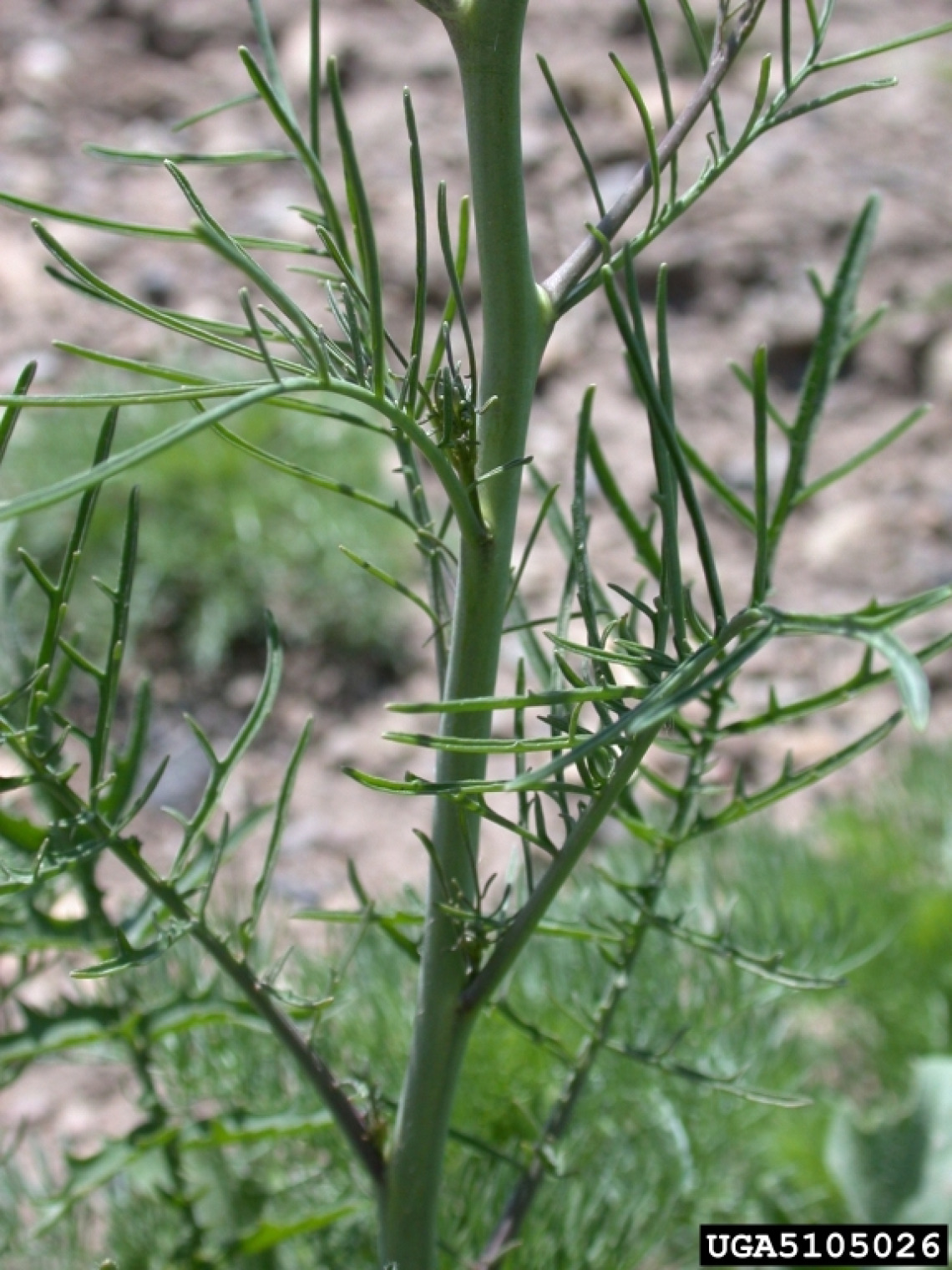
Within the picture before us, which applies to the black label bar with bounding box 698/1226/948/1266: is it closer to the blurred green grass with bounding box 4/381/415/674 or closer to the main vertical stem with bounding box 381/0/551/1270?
the main vertical stem with bounding box 381/0/551/1270

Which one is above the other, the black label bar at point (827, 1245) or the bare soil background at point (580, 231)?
the bare soil background at point (580, 231)

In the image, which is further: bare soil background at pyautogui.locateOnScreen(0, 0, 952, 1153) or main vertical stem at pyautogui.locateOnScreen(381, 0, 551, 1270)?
bare soil background at pyautogui.locateOnScreen(0, 0, 952, 1153)

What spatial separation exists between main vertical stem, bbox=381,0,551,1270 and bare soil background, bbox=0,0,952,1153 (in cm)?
114

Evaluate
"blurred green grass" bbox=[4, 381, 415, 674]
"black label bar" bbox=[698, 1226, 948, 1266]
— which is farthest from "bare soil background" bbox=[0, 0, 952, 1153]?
"black label bar" bbox=[698, 1226, 948, 1266]

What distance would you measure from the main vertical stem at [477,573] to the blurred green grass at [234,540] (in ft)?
3.97

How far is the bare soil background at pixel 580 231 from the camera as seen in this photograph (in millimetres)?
1741

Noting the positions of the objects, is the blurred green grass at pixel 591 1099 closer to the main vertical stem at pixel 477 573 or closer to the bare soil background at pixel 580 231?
the main vertical stem at pixel 477 573

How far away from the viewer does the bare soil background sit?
1.74 metres

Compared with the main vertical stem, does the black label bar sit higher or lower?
lower

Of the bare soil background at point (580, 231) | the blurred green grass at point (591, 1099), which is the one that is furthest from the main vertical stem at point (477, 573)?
the bare soil background at point (580, 231)

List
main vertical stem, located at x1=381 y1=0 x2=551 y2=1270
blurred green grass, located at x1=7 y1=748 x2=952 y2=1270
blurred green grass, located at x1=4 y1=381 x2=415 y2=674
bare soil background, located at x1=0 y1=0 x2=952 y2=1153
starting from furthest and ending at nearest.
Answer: bare soil background, located at x1=0 y1=0 x2=952 y2=1153 < blurred green grass, located at x1=4 y1=381 x2=415 y2=674 < blurred green grass, located at x1=7 y1=748 x2=952 y2=1270 < main vertical stem, located at x1=381 y1=0 x2=551 y2=1270

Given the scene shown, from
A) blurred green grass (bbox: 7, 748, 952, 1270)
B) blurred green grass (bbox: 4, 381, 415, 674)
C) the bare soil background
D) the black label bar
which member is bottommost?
the black label bar

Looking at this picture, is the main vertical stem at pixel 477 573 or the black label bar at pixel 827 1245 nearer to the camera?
the main vertical stem at pixel 477 573

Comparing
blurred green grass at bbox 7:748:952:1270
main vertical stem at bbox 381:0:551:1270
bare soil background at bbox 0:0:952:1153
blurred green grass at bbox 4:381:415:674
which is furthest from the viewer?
bare soil background at bbox 0:0:952:1153
